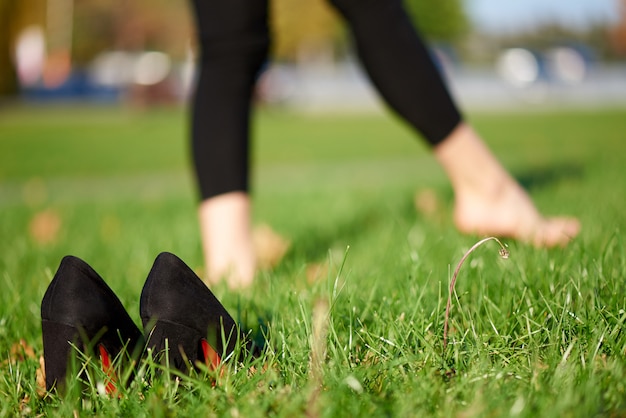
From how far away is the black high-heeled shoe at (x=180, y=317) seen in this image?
1049 millimetres

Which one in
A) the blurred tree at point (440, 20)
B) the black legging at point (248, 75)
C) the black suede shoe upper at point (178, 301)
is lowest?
the blurred tree at point (440, 20)

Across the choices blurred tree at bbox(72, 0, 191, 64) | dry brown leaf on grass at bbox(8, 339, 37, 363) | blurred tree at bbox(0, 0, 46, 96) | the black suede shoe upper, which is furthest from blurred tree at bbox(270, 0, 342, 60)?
the black suede shoe upper

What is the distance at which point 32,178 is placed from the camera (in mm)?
5836

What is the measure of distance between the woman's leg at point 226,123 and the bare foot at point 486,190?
1.94 ft

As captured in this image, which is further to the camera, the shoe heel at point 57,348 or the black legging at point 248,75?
the black legging at point 248,75

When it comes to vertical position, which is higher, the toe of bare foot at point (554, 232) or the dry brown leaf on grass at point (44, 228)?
the toe of bare foot at point (554, 232)

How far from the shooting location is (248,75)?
1894 mm

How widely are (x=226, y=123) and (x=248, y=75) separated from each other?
15 centimetres

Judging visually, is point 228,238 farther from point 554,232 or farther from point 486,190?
point 554,232

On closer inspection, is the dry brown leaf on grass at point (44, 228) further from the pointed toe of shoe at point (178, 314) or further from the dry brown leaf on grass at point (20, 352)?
the pointed toe of shoe at point (178, 314)

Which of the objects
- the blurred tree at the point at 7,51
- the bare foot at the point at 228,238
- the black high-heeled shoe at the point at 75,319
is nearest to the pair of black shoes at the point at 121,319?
the black high-heeled shoe at the point at 75,319

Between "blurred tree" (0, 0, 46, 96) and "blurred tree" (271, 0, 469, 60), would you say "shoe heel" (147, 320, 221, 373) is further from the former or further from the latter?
"blurred tree" (0, 0, 46, 96)

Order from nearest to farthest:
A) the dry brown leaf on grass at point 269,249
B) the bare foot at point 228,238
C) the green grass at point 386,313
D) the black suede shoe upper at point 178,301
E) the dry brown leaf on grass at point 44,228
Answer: the green grass at point 386,313 < the black suede shoe upper at point 178,301 < the bare foot at point 228,238 < the dry brown leaf on grass at point 269,249 < the dry brown leaf on grass at point 44,228

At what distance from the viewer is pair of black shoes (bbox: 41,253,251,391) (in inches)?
40.7
